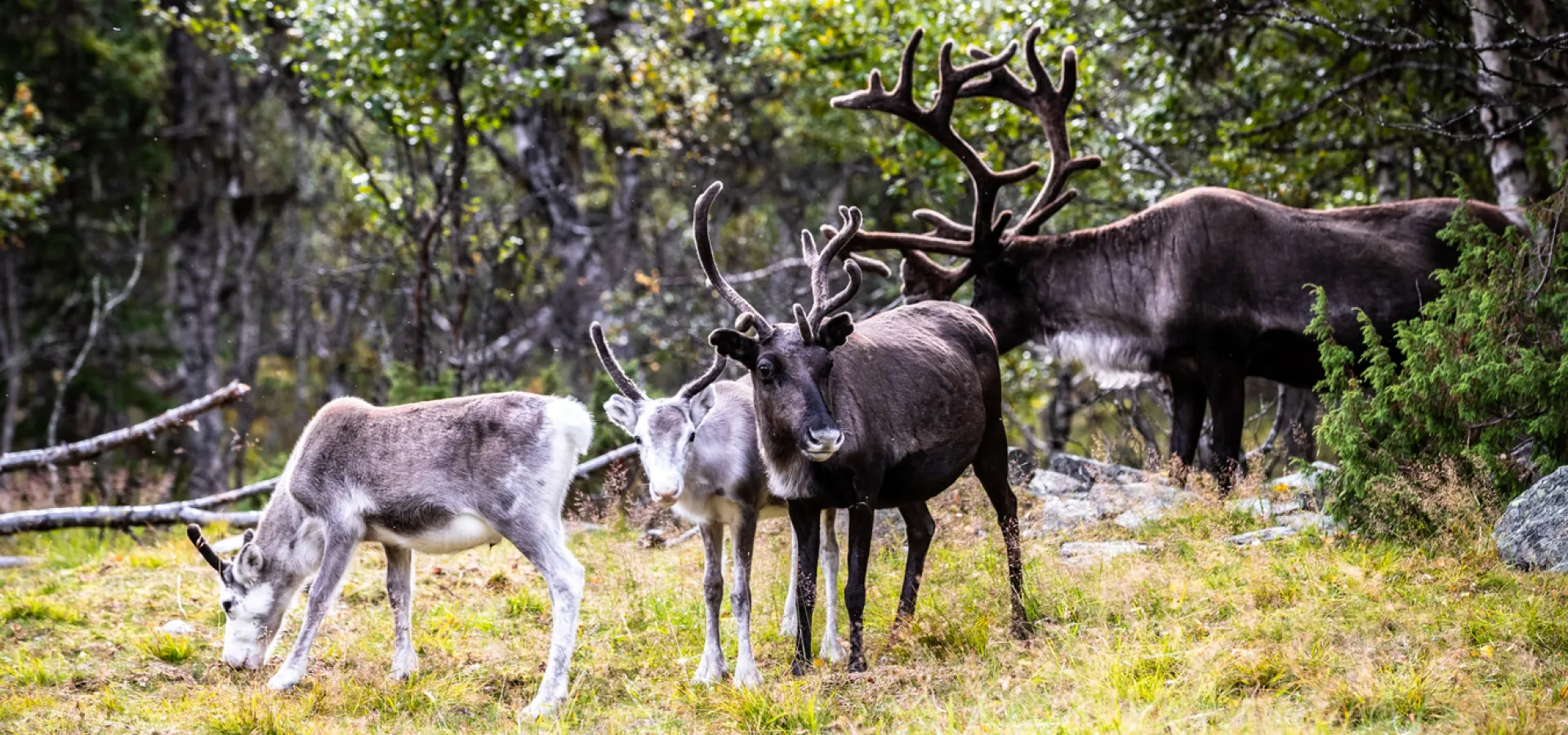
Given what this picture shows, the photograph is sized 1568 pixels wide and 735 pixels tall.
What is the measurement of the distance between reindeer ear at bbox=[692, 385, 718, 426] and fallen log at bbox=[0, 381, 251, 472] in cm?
464

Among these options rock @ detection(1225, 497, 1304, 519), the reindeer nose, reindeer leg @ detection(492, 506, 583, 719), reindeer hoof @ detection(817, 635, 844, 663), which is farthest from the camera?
rock @ detection(1225, 497, 1304, 519)

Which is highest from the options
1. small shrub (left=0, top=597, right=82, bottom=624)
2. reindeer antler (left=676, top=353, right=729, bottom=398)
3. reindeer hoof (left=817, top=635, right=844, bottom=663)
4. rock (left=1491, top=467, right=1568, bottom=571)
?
reindeer antler (left=676, top=353, right=729, bottom=398)

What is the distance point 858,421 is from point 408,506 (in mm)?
2390

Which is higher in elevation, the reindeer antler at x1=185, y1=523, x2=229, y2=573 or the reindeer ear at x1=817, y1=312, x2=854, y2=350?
the reindeer ear at x1=817, y1=312, x2=854, y2=350

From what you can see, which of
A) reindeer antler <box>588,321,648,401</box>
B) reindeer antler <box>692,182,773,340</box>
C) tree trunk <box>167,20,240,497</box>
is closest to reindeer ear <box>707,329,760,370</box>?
reindeer antler <box>692,182,773,340</box>

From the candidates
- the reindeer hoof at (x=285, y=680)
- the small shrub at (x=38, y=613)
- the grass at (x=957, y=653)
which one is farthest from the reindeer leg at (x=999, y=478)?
the small shrub at (x=38, y=613)

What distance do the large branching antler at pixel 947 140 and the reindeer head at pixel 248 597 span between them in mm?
4461

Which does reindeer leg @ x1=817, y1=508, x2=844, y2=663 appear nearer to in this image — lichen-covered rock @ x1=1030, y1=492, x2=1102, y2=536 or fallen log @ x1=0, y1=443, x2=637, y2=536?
lichen-covered rock @ x1=1030, y1=492, x2=1102, y2=536

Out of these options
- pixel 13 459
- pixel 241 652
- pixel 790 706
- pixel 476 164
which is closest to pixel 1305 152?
pixel 790 706

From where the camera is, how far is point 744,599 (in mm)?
6492

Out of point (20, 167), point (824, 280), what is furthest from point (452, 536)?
point (20, 167)

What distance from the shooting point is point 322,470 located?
271 inches

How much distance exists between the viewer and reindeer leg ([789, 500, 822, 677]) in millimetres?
6137

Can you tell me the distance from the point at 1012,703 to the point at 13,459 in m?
8.71
